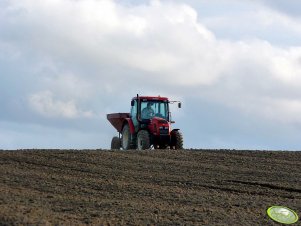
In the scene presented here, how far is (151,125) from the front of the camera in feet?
73.9

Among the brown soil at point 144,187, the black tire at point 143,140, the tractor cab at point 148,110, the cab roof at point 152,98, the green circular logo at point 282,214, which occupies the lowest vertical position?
the green circular logo at point 282,214

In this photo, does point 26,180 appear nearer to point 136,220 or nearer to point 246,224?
point 136,220

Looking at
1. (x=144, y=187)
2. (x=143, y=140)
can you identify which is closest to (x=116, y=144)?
(x=143, y=140)

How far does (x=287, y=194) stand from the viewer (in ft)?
45.9

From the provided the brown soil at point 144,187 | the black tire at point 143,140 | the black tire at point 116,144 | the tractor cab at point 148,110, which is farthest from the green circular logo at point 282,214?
the black tire at point 116,144

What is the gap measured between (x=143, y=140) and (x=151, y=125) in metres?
0.67

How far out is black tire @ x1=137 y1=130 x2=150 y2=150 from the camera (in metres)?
22.1

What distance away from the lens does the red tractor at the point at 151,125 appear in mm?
22375

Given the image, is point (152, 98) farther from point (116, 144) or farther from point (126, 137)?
point (116, 144)

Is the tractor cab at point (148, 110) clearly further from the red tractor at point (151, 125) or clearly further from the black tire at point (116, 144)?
the black tire at point (116, 144)

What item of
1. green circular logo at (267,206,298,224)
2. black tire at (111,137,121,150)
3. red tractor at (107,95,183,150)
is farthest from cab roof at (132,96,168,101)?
green circular logo at (267,206,298,224)

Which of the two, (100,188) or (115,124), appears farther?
(115,124)

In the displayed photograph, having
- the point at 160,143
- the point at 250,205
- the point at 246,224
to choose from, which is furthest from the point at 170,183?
the point at 160,143

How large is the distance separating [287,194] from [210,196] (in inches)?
80.9
